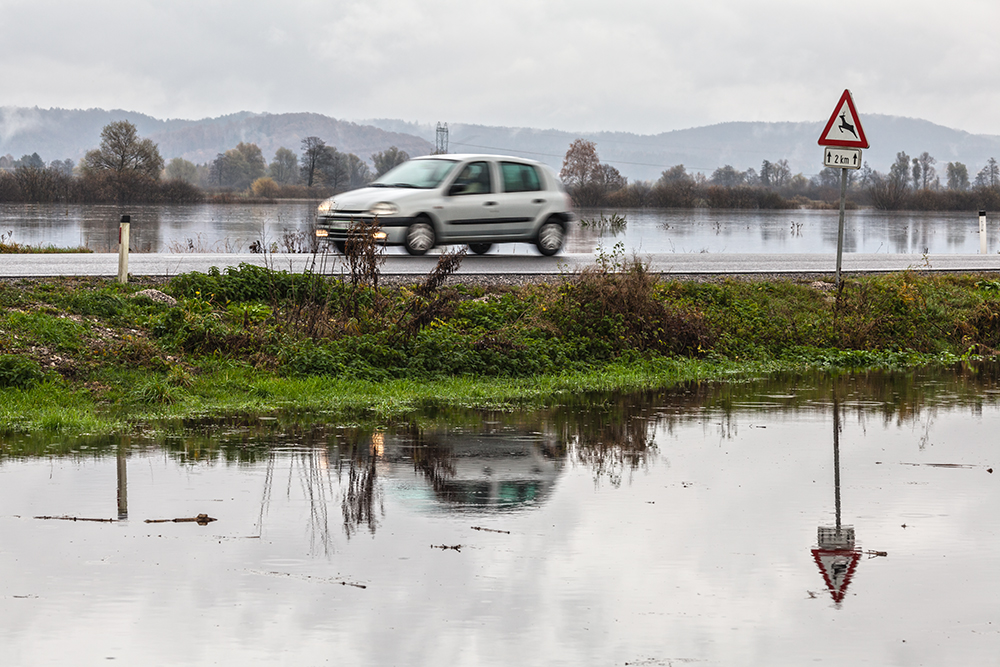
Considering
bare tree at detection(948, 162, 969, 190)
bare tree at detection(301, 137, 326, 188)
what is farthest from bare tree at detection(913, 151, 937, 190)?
bare tree at detection(301, 137, 326, 188)

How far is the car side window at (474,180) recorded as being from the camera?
2047 centimetres

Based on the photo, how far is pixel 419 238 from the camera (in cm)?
2023

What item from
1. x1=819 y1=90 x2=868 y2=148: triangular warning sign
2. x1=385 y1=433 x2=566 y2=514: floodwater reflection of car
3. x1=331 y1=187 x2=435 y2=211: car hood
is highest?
x1=819 y1=90 x2=868 y2=148: triangular warning sign

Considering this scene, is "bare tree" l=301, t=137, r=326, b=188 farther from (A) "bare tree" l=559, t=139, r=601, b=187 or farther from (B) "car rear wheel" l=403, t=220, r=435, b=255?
(B) "car rear wheel" l=403, t=220, r=435, b=255

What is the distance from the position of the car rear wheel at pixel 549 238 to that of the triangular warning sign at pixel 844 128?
7.16 m

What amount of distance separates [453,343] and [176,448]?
4.89m

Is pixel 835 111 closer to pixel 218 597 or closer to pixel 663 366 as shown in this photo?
pixel 663 366

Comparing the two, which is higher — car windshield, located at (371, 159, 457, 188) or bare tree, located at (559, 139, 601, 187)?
bare tree, located at (559, 139, 601, 187)

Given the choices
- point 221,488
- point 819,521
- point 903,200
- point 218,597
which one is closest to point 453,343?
point 221,488

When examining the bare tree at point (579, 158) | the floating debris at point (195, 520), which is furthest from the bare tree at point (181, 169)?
the floating debris at point (195, 520)

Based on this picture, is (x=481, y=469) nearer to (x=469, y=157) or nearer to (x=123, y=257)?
(x=123, y=257)

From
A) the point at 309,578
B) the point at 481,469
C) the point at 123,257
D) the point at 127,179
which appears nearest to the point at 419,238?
the point at 123,257

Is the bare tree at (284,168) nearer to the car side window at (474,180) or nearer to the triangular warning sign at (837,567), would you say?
the car side window at (474,180)

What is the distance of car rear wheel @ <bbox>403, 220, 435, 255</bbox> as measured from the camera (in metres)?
20.1
